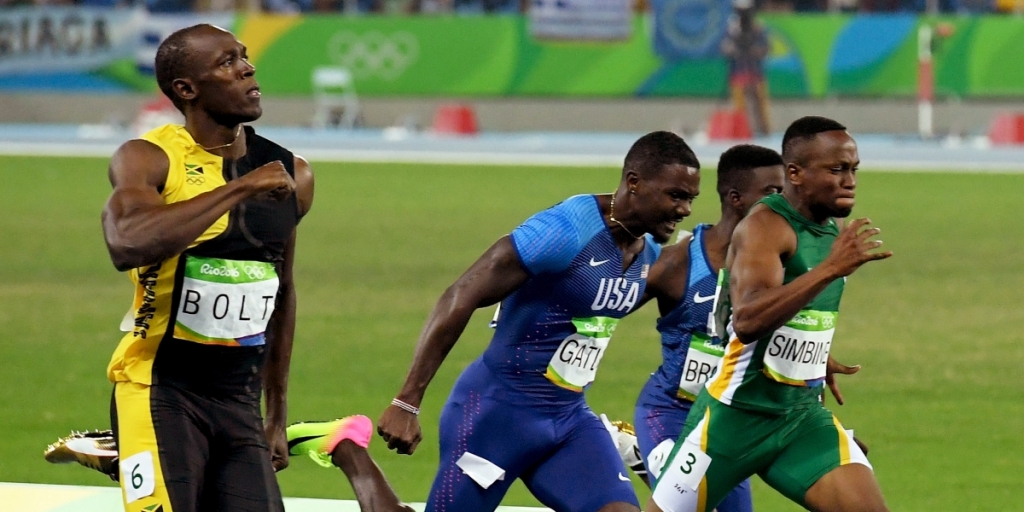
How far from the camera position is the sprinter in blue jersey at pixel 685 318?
644 centimetres

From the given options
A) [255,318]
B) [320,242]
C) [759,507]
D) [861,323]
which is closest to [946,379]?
[861,323]

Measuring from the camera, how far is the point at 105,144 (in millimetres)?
27531

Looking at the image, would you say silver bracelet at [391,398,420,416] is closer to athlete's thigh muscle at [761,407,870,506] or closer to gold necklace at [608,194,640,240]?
gold necklace at [608,194,640,240]

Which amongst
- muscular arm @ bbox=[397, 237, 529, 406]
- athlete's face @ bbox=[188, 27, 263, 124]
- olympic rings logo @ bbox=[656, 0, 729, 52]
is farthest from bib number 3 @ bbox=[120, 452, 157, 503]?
olympic rings logo @ bbox=[656, 0, 729, 52]

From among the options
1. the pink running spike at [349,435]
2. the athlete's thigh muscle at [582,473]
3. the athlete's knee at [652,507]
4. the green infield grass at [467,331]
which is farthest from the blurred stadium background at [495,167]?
the athlete's knee at [652,507]

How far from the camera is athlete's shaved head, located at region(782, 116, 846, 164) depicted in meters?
5.65

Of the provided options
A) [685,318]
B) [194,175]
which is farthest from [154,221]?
[685,318]

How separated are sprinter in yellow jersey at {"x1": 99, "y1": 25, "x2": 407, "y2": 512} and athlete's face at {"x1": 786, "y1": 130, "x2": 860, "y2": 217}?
1.69 m

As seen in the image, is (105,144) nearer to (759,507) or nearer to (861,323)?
(861,323)

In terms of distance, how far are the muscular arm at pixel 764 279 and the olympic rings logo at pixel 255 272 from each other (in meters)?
1.50

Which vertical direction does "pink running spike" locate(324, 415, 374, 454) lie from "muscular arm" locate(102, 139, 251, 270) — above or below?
below

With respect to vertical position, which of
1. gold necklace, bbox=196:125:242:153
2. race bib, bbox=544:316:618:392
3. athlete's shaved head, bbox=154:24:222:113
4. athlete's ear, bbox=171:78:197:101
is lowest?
race bib, bbox=544:316:618:392

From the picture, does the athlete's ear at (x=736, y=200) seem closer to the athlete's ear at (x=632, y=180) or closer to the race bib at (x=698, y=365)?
the race bib at (x=698, y=365)

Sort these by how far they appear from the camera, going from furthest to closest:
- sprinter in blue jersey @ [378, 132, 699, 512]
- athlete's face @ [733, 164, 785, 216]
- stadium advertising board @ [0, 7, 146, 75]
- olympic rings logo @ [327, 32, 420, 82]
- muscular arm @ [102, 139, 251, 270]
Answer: stadium advertising board @ [0, 7, 146, 75] → olympic rings logo @ [327, 32, 420, 82] → athlete's face @ [733, 164, 785, 216] → sprinter in blue jersey @ [378, 132, 699, 512] → muscular arm @ [102, 139, 251, 270]
